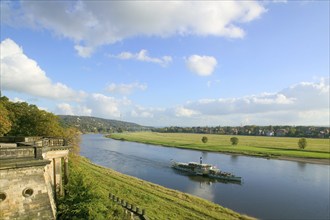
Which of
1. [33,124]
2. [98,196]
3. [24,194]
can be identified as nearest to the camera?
[24,194]

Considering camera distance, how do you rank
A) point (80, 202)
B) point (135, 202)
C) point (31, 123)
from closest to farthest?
point (80, 202) → point (135, 202) → point (31, 123)

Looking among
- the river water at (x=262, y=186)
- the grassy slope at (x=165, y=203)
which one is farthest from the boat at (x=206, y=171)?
the grassy slope at (x=165, y=203)

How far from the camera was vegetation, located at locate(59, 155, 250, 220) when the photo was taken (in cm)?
1975

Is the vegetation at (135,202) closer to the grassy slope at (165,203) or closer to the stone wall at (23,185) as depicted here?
the grassy slope at (165,203)

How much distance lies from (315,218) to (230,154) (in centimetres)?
6267

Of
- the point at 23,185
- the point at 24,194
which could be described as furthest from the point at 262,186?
the point at 23,185

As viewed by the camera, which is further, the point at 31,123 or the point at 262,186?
the point at 262,186

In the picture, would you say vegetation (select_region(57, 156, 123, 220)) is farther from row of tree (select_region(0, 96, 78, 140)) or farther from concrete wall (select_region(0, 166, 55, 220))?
row of tree (select_region(0, 96, 78, 140))

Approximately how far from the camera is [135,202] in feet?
111

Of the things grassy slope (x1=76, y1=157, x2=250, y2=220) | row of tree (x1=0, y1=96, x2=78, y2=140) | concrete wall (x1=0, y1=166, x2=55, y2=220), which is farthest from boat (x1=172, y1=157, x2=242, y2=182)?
concrete wall (x1=0, y1=166, x2=55, y2=220)

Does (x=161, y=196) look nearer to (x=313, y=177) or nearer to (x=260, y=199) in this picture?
(x=260, y=199)

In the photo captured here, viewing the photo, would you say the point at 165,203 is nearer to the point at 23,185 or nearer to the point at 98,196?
the point at 98,196

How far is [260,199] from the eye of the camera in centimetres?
4262

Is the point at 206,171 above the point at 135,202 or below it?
below
